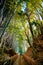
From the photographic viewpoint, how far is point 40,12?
12.8 feet

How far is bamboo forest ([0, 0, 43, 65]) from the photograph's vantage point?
3.08m

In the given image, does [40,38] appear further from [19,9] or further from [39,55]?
[19,9]

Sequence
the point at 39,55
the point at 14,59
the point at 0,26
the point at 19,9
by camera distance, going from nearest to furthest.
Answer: the point at 39,55 < the point at 14,59 < the point at 0,26 < the point at 19,9

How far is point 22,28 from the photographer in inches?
183

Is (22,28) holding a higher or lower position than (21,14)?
lower

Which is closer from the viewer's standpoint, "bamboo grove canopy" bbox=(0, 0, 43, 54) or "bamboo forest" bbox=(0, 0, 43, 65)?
"bamboo forest" bbox=(0, 0, 43, 65)

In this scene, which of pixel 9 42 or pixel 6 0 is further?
pixel 9 42

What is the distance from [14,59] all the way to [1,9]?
3.92ft

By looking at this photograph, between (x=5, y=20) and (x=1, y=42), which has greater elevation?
(x=5, y=20)

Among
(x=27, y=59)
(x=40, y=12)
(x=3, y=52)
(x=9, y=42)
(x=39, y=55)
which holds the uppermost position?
(x=40, y=12)

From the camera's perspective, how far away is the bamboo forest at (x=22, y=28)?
3084 mm

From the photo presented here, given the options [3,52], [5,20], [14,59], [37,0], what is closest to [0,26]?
[5,20]

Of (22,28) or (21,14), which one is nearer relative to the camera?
(21,14)

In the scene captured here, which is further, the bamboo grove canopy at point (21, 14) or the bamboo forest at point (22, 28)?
the bamboo grove canopy at point (21, 14)
